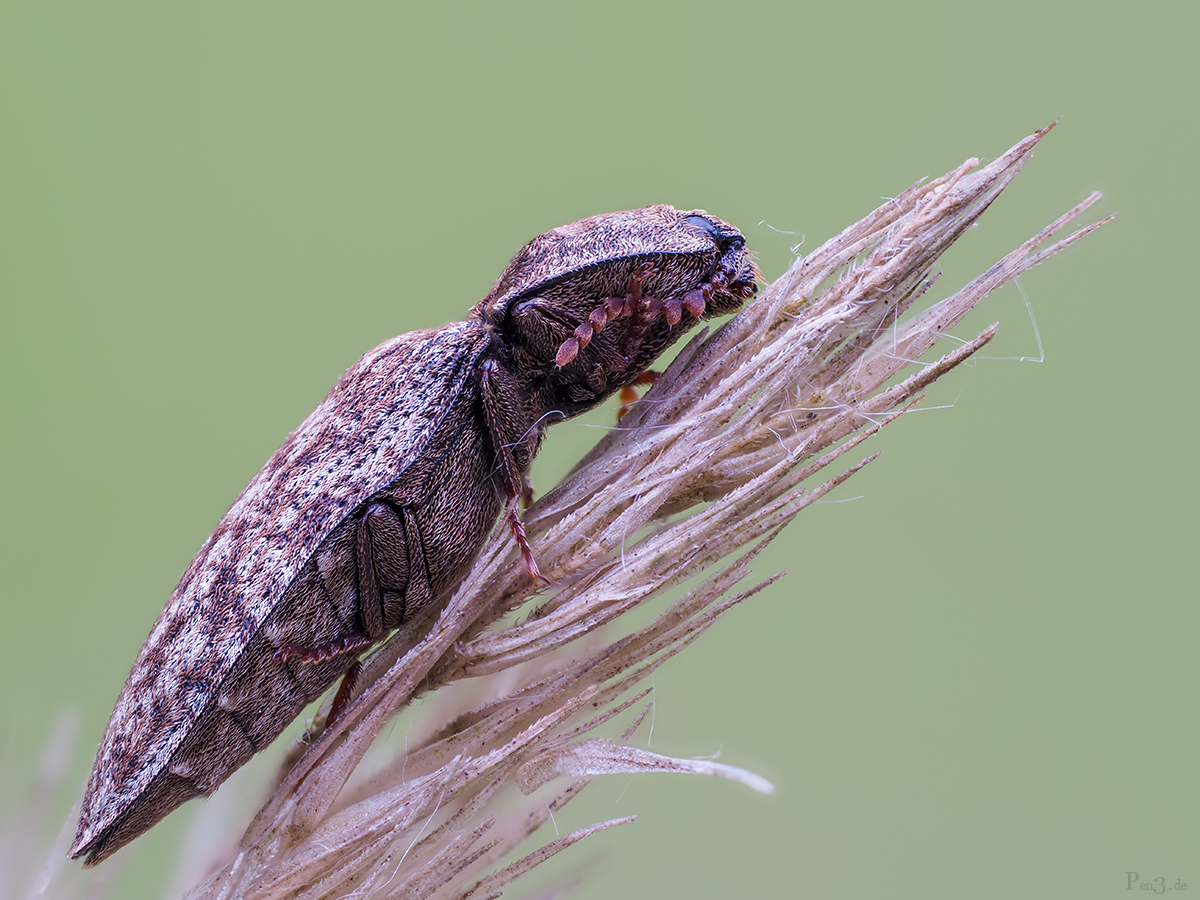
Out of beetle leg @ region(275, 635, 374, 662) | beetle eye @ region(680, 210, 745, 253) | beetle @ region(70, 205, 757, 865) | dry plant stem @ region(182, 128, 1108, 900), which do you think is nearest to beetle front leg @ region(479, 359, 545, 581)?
beetle @ region(70, 205, 757, 865)

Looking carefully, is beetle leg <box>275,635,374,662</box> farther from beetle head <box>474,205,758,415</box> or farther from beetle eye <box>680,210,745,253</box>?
beetle eye <box>680,210,745,253</box>

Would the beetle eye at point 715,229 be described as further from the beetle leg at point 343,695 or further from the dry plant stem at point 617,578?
the beetle leg at point 343,695

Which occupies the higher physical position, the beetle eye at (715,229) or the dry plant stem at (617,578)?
the beetle eye at (715,229)

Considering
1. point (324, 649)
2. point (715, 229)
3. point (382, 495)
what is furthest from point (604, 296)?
point (324, 649)

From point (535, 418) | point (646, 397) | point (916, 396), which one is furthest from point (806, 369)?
point (535, 418)

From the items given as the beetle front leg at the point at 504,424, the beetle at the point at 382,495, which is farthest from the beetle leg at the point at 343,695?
the beetle front leg at the point at 504,424

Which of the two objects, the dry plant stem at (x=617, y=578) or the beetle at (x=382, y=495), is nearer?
the dry plant stem at (x=617, y=578)
